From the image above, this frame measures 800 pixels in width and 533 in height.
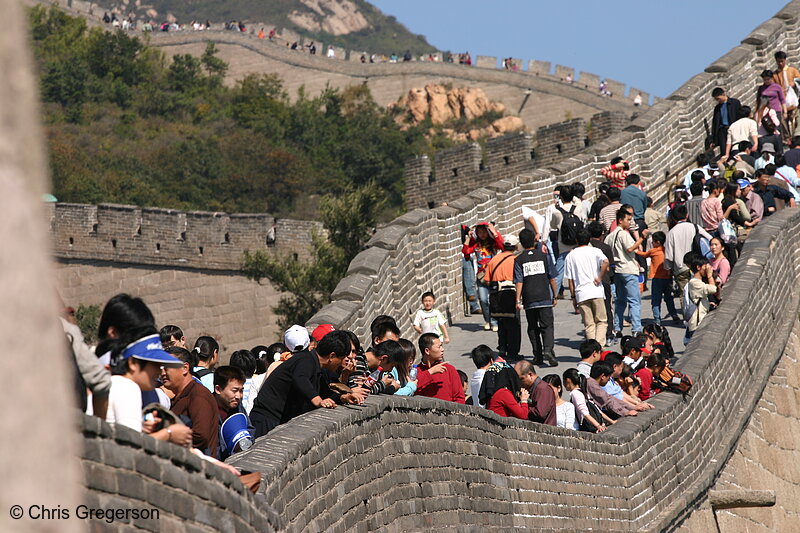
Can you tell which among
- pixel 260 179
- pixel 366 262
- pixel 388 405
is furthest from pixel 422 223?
pixel 260 179

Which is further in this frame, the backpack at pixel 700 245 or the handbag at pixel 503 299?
the backpack at pixel 700 245

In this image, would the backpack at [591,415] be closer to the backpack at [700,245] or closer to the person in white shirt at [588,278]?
the person in white shirt at [588,278]

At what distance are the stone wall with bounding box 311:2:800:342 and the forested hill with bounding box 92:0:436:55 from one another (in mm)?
125092

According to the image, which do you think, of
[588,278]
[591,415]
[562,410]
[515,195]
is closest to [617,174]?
[515,195]

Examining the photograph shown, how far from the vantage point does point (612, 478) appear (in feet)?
36.4

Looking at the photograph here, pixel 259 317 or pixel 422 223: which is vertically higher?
pixel 422 223

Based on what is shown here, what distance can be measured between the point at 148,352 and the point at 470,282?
11237mm

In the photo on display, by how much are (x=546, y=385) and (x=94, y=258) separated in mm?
32882

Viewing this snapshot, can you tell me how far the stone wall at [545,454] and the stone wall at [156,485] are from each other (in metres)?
0.71

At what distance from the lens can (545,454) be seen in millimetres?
10094

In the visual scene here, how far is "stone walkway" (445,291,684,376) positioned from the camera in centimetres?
1344

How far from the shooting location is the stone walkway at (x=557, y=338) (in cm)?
1344

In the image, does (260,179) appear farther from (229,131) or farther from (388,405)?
(388,405)

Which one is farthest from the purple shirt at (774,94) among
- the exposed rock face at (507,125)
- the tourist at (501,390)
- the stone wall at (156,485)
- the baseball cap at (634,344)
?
the exposed rock face at (507,125)
